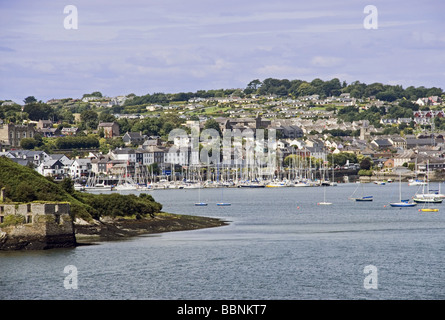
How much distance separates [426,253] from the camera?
40.8 m

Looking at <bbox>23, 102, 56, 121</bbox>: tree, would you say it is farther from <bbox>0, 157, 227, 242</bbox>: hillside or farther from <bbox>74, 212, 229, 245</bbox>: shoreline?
<bbox>0, 157, 227, 242</bbox>: hillside

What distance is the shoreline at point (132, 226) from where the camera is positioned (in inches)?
1805

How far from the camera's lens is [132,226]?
1957 inches

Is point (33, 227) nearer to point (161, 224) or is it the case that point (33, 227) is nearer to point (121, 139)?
point (161, 224)

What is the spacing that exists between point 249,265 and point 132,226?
1405 cm

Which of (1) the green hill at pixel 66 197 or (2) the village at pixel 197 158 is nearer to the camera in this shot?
(1) the green hill at pixel 66 197

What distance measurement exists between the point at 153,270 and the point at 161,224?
16098 mm

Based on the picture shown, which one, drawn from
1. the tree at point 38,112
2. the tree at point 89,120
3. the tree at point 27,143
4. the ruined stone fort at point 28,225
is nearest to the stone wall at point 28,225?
the ruined stone fort at point 28,225

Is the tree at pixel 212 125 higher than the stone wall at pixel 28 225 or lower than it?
higher

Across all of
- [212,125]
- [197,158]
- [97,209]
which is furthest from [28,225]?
[212,125]

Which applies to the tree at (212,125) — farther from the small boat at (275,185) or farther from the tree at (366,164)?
the small boat at (275,185)

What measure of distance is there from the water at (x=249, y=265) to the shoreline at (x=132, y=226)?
4.80ft

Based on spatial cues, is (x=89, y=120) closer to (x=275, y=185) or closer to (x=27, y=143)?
(x=27, y=143)

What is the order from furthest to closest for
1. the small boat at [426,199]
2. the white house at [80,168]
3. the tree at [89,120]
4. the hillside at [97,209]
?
the tree at [89,120] → the white house at [80,168] → the small boat at [426,199] → the hillside at [97,209]
